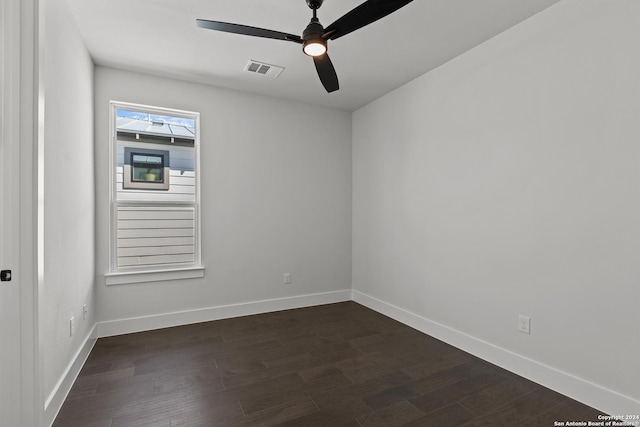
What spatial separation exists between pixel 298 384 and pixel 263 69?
2898mm

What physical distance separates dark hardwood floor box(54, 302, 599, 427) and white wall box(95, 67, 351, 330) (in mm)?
540

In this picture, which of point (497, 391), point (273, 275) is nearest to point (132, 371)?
point (273, 275)

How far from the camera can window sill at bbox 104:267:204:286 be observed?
10.6ft

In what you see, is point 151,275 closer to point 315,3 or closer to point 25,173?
point 25,173

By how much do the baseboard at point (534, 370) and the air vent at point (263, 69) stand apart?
9.64 ft

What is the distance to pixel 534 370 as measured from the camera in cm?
237

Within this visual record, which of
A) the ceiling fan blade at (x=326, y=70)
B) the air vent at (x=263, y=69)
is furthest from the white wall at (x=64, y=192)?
the ceiling fan blade at (x=326, y=70)

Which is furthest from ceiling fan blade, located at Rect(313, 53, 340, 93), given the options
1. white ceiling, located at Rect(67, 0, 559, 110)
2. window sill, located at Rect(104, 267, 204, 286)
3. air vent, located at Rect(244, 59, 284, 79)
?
Answer: window sill, located at Rect(104, 267, 204, 286)

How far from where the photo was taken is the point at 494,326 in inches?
105

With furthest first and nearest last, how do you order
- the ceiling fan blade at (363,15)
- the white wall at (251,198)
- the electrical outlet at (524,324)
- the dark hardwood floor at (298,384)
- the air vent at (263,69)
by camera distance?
the white wall at (251,198), the air vent at (263,69), the electrical outlet at (524,324), the dark hardwood floor at (298,384), the ceiling fan blade at (363,15)

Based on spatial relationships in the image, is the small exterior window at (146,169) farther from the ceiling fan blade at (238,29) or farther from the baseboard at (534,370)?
the baseboard at (534,370)

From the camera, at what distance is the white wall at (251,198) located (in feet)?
10.8

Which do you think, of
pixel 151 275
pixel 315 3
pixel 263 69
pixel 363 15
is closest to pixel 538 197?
pixel 363 15

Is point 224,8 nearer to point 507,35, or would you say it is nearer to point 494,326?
point 507,35
